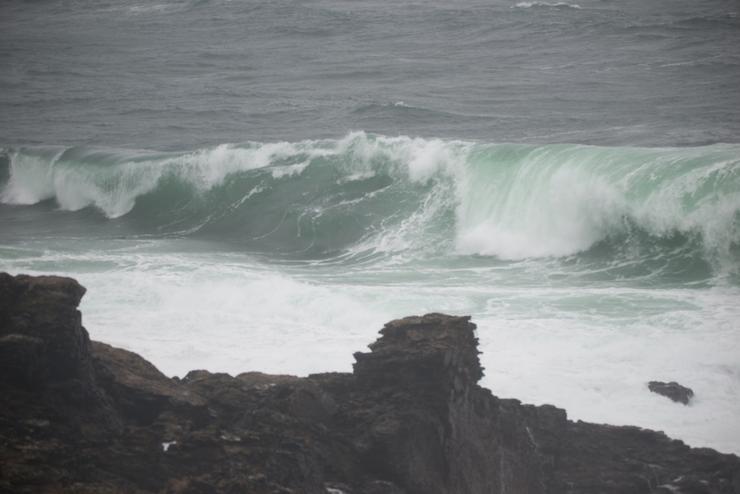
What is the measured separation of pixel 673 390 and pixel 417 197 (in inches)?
576

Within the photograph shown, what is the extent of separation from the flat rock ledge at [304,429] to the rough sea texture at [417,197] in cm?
326

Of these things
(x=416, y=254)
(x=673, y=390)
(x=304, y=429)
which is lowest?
(x=673, y=390)

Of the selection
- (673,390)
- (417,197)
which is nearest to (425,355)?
(673,390)

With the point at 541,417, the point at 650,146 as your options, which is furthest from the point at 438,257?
the point at 541,417

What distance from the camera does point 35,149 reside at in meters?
35.4

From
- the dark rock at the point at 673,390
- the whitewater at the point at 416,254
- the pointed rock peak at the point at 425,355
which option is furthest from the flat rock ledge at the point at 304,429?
the dark rock at the point at 673,390

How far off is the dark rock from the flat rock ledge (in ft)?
11.3

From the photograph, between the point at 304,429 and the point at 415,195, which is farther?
the point at 415,195

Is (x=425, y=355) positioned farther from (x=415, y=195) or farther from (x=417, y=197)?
(x=415, y=195)

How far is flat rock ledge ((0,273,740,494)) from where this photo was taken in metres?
9.37

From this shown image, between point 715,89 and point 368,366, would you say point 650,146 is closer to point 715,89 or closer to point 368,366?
point 715,89

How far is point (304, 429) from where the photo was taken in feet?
33.4

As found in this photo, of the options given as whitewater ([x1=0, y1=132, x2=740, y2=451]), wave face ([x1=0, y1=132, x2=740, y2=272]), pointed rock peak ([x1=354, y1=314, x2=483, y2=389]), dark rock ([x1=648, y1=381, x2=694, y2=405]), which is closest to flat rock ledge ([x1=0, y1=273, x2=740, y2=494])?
pointed rock peak ([x1=354, y1=314, x2=483, y2=389])

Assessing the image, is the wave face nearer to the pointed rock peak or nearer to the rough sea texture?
the rough sea texture
